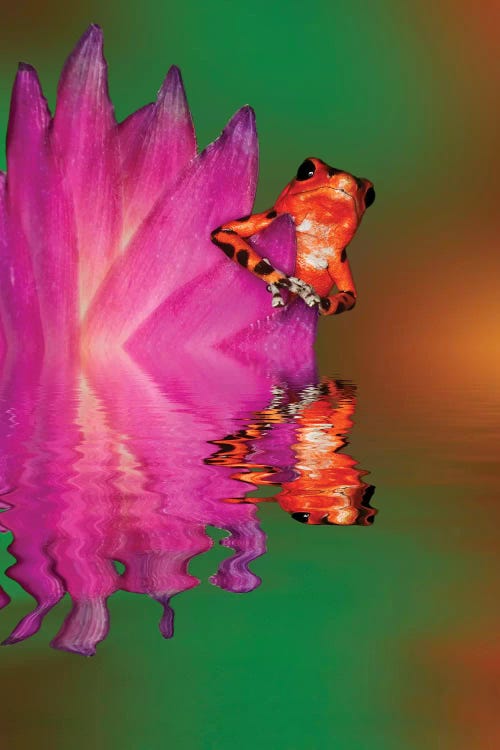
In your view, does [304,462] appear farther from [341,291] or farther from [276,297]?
[341,291]

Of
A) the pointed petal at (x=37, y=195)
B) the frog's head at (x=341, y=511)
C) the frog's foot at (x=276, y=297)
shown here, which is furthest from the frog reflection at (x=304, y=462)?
the pointed petal at (x=37, y=195)

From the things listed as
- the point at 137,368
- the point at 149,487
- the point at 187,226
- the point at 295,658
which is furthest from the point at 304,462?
the point at 187,226

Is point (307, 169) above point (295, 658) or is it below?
above

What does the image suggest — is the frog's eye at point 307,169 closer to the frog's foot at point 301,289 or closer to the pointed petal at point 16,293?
the frog's foot at point 301,289

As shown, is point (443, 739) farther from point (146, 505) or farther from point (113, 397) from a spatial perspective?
point (113, 397)

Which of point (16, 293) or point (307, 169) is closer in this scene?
point (307, 169)

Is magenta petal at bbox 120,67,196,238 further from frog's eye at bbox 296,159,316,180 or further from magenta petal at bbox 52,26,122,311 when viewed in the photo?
frog's eye at bbox 296,159,316,180

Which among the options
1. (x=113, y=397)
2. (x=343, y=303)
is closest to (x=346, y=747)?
(x=113, y=397)
